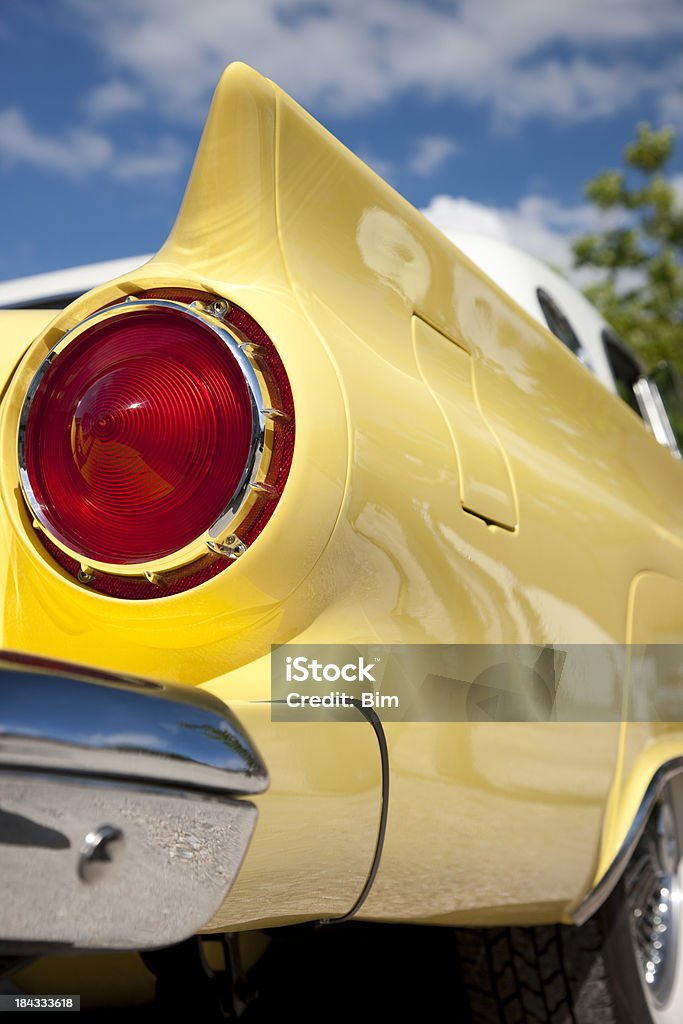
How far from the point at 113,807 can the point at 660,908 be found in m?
1.77

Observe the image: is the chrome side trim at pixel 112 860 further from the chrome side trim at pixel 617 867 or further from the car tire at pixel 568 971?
the car tire at pixel 568 971

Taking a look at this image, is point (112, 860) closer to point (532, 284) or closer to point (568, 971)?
point (568, 971)

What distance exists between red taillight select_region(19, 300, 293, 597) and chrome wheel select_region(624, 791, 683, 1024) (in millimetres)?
1360

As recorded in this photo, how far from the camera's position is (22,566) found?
4.52 feet

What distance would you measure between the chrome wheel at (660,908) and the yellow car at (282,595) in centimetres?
56

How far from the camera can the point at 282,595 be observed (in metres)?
1.22

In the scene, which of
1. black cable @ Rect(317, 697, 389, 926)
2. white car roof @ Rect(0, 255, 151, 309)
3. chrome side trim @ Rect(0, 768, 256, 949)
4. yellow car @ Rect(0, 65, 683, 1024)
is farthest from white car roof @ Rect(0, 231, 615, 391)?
chrome side trim @ Rect(0, 768, 256, 949)

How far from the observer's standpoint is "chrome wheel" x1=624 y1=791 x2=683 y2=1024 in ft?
7.02

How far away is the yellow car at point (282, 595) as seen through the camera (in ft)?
3.26

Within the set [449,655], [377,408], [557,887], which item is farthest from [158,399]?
[557,887]

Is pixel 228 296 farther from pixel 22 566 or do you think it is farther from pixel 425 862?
pixel 425 862

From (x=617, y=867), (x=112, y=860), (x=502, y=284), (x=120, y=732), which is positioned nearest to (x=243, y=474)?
(x=120, y=732)

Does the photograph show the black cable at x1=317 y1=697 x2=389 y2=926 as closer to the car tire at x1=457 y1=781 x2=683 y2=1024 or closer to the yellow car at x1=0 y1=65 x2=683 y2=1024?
the yellow car at x1=0 y1=65 x2=683 y2=1024

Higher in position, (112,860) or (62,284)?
(62,284)
